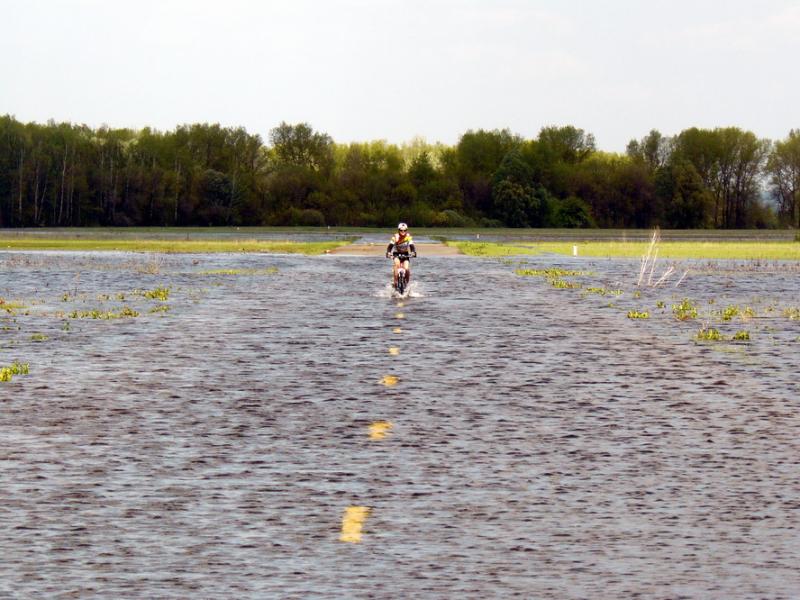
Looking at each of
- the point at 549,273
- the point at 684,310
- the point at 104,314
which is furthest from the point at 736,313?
the point at 549,273

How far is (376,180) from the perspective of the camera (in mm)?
163375

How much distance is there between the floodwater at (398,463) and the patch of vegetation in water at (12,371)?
0.21 m

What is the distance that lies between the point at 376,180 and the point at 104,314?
436ft

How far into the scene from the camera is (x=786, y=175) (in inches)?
6732

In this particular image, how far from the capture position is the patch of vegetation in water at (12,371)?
724 inches

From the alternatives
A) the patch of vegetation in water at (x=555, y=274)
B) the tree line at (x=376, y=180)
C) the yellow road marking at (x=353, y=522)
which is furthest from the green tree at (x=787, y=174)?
the yellow road marking at (x=353, y=522)

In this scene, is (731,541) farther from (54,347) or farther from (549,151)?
(549,151)

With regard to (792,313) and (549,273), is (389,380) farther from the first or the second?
(549,273)

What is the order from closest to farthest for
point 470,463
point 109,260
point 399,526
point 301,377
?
1. point 399,526
2. point 470,463
3. point 301,377
4. point 109,260

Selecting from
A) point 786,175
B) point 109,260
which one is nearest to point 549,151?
point 786,175

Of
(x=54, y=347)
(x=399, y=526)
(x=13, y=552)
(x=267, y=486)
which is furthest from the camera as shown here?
(x=54, y=347)

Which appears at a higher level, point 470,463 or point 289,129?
point 289,129

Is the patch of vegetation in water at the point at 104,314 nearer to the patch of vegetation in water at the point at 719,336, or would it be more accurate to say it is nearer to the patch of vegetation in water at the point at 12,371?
the patch of vegetation in water at the point at 12,371

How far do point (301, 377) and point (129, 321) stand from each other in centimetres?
1150
